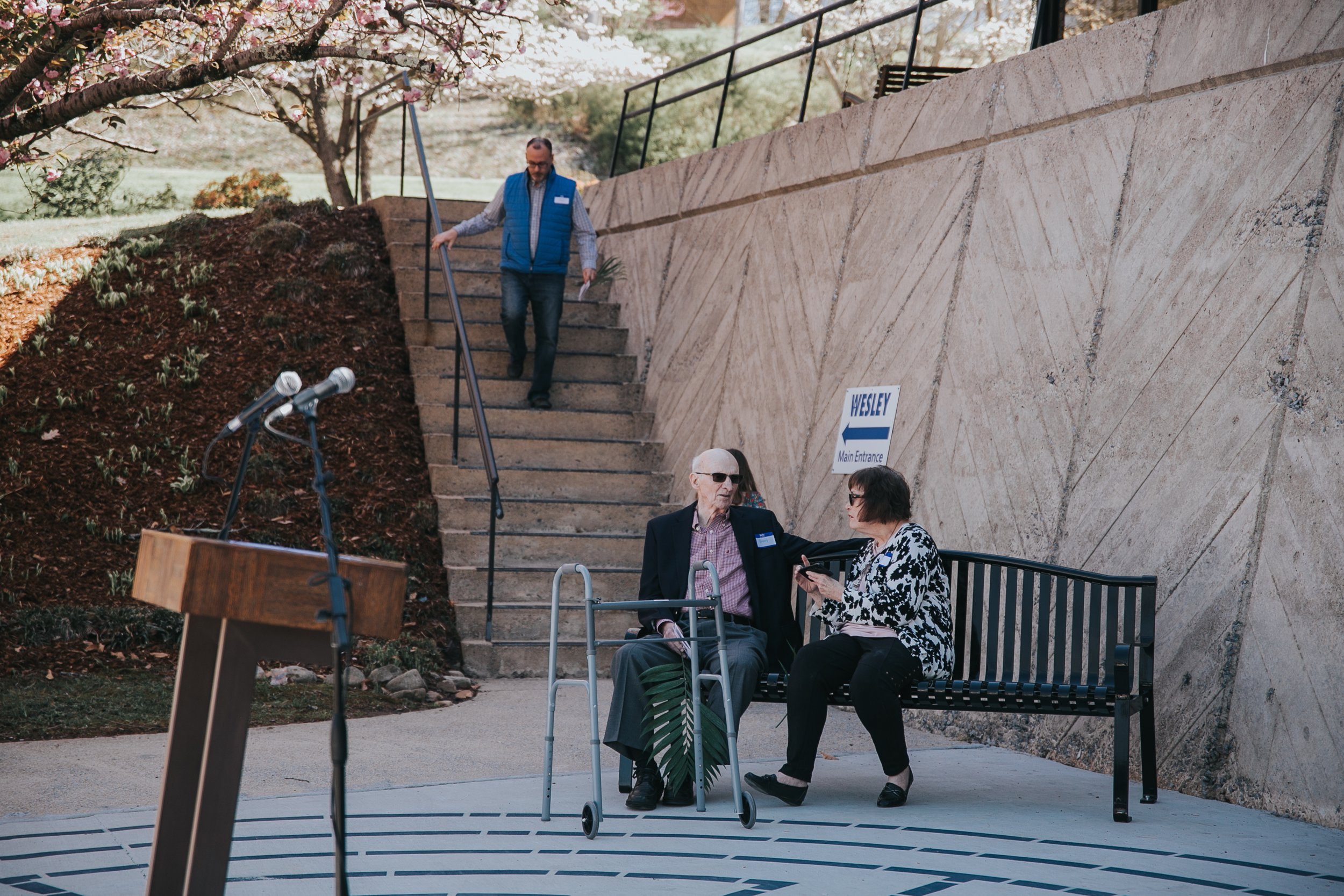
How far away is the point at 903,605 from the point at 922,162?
3413 mm

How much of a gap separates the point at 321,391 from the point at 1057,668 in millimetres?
3435

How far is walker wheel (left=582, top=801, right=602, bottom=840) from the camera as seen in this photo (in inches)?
172

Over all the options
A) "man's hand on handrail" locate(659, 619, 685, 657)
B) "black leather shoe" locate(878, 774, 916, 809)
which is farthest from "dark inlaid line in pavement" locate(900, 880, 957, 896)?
"man's hand on handrail" locate(659, 619, 685, 657)

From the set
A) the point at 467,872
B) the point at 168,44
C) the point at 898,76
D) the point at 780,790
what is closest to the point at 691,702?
the point at 780,790

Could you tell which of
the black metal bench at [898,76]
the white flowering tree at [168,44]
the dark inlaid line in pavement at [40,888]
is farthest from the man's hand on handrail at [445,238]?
the dark inlaid line in pavement at [40,888]

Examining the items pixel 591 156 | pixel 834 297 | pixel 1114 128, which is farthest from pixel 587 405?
pixel 591 156

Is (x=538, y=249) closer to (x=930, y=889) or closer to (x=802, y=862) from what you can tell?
(x=802, y=862)

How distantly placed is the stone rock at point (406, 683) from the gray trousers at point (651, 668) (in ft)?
8.40

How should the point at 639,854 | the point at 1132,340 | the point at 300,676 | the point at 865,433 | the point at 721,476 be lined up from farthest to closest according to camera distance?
the point at 865,433
the point at 300,676
the point at 1132,340
the point at 721,476
the point at 639,854

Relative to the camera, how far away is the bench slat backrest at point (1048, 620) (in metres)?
5.01

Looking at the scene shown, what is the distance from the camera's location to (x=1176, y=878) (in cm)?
387

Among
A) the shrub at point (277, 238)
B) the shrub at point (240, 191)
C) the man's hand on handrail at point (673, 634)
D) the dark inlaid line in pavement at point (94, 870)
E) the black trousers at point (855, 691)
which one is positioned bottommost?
the dark inlaid line in pavement at point (94, 870)

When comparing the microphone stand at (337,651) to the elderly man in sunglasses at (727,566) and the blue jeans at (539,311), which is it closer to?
the elderly man in sunglasses at (727,566)

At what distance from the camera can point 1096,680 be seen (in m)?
5.21
